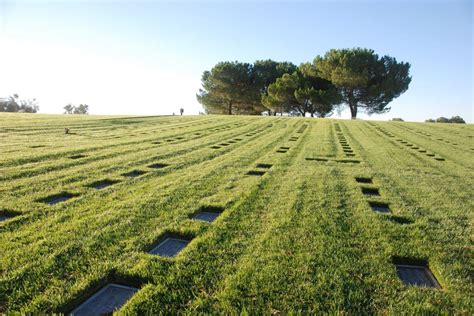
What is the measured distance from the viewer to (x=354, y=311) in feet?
7.15

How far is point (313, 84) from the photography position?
41969mm

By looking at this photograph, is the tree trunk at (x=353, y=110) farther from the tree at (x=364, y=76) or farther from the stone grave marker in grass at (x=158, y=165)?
the stone grave marker in grass at (x=158, y=165)

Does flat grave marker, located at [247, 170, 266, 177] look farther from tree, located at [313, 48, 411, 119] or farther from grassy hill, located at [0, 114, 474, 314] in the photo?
tree, located at [313, 48, 411, 119]

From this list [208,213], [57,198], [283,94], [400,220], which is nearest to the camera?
[400,220]

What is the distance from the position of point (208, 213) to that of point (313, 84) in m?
41.1

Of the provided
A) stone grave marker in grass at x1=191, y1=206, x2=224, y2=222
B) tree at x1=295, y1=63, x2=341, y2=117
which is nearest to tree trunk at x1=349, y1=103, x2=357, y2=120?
tree at x1=295, y1=63, x2=341, y2=117

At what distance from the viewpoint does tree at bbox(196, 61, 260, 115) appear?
46.7 metres

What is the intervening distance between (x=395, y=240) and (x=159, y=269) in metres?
2.66

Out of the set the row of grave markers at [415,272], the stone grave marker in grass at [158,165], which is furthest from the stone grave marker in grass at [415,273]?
the stone grave marker in grass at [158,165]

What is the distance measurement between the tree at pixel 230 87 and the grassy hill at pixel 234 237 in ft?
137

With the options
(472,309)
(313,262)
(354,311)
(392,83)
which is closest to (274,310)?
(354,311)

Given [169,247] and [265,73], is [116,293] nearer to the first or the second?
[169,247]

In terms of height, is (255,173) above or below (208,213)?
above

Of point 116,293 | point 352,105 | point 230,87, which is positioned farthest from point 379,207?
point 230,87
